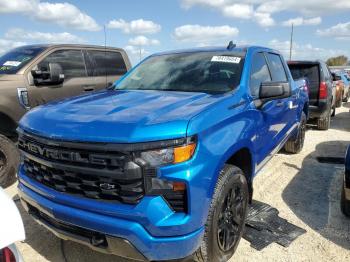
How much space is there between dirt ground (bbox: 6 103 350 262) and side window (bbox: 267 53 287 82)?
58.4 inches

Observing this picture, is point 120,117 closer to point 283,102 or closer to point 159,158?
point 159,158

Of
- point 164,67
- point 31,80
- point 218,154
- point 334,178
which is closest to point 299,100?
point 334,178

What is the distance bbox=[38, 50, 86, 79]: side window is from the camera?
18.6 feet

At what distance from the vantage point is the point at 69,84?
19.0ft

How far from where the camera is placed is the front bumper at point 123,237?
241 centimetres

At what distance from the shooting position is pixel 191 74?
12.7 feet

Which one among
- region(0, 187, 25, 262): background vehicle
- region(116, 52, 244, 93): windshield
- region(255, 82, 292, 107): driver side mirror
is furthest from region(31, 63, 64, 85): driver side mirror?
region(0, 187, 25, 262): background vehicle

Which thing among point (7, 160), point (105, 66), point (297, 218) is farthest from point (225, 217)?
A: point (105, 66)

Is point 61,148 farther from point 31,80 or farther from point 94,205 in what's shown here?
point 31,80

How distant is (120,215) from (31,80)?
3.57m

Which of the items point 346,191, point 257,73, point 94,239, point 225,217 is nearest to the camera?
point 94,239

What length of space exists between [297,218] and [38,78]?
3.93 metres

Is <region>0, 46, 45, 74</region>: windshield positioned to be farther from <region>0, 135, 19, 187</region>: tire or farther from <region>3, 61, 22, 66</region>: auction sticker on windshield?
<region>0, 135, 19, 187</region>: tire

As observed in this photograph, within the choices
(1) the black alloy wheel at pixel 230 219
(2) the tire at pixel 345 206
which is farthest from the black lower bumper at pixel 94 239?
(2) the tire at pixel 345 206
